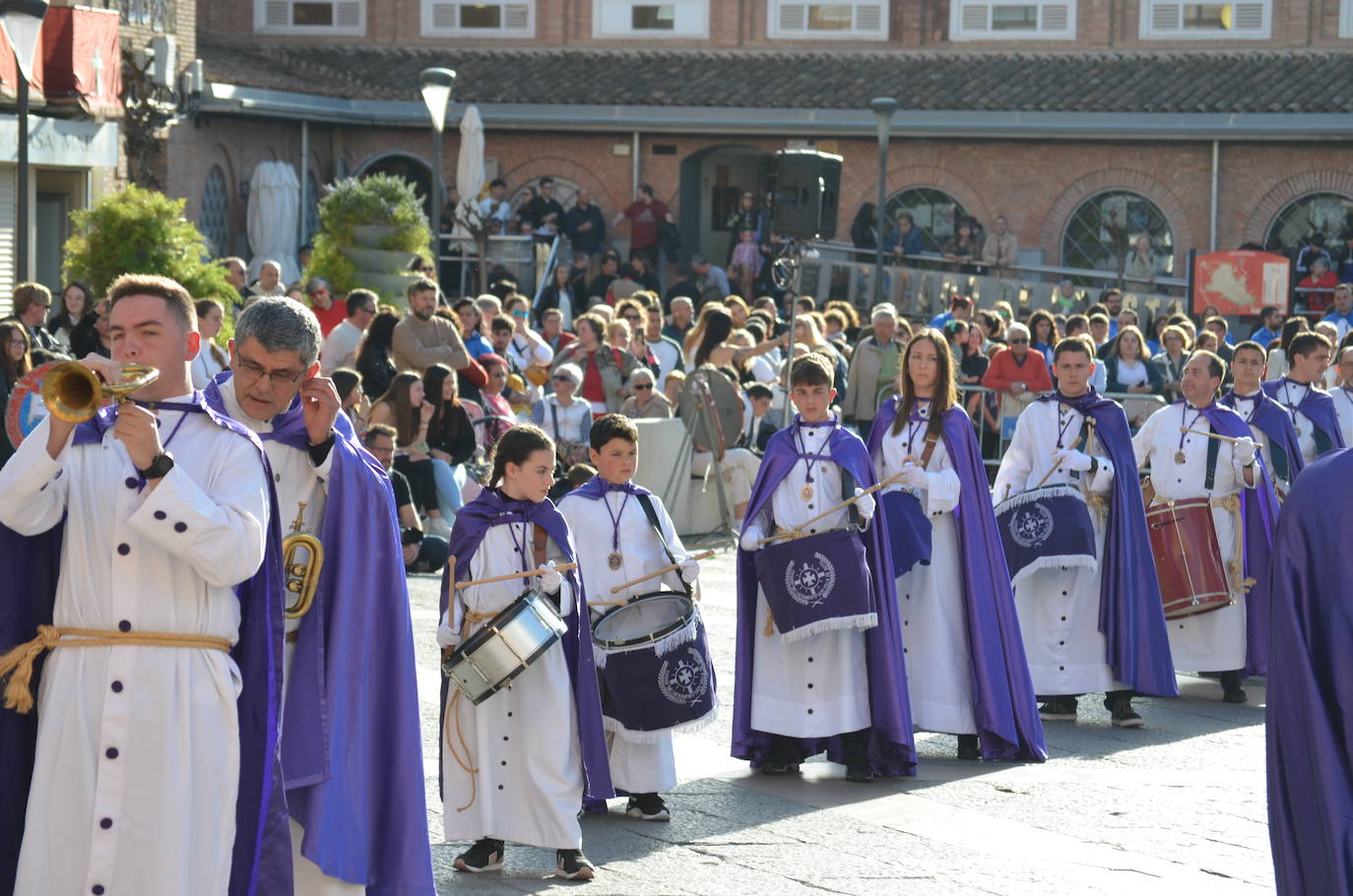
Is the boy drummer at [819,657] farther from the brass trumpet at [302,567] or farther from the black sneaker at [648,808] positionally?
the brass trumpet at [302,567]

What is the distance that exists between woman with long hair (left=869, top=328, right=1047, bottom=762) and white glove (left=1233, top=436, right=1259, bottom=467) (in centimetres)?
229

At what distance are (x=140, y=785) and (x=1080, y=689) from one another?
22.0 ft

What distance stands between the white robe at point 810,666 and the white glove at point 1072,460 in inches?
66.6

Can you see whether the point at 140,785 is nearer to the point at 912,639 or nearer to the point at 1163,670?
the point at 912,639

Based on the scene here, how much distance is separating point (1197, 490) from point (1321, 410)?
5.33ft

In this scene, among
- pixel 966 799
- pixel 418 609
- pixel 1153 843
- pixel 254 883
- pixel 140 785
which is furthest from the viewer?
pixel 418 609

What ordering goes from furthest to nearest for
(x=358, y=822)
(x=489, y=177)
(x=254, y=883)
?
(x=489, y=177)
(x=358, y=822)
(x=254, y=883)

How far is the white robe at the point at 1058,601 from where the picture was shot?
1052cm

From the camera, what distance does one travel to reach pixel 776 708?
905 cm

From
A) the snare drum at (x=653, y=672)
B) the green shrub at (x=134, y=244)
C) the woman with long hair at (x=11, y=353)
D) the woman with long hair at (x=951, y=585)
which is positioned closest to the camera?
the snare drum at (x=653, y=672)

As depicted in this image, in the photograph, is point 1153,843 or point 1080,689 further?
point 1080,689

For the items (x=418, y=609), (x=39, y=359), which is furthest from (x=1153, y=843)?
(x=39, y=359)

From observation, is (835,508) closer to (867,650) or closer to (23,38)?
(867,650)

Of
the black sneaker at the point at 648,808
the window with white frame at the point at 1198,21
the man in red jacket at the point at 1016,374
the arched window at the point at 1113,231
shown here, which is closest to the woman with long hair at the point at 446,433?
the man in red jacket at the point at 1016,374
